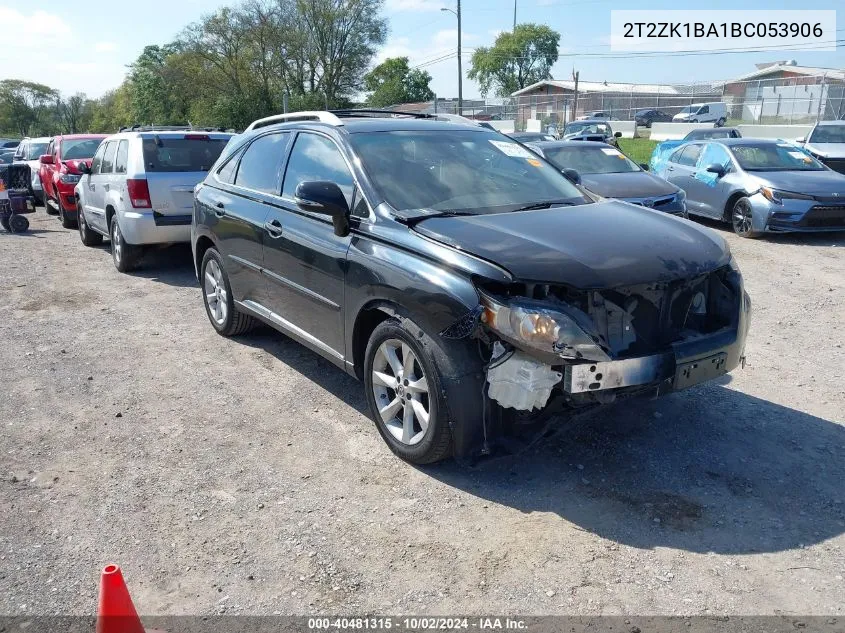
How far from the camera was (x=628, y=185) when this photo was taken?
1027 cm

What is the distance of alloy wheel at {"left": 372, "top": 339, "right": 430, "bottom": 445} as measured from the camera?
3805mm

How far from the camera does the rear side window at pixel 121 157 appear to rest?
917 centimetres

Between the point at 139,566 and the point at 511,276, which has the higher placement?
the point at 511,276

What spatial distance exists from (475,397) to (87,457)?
7.78 feet

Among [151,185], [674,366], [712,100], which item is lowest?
[674,366]

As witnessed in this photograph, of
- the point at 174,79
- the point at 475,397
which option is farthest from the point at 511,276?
the point at 174,79

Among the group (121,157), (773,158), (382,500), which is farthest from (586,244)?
(773,158)

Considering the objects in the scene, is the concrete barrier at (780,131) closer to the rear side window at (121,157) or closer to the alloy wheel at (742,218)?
the alloy wheel at (742,218)

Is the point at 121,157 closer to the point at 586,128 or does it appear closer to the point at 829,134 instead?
the point at 829,134

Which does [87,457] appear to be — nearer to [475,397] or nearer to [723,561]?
[475,397]

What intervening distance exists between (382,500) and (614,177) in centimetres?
821

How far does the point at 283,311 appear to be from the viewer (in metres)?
5.12

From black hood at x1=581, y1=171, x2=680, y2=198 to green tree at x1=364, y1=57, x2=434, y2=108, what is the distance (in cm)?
5322

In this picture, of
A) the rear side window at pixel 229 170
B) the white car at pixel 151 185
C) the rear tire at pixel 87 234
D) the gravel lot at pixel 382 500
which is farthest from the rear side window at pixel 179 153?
the gravel lot at pixel 382 500
